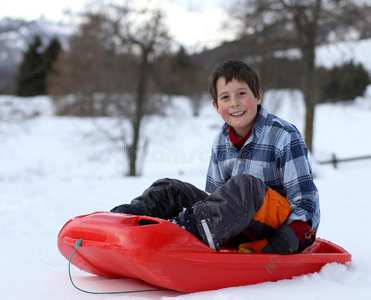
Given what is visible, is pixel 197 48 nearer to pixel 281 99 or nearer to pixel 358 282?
pixel 281 99

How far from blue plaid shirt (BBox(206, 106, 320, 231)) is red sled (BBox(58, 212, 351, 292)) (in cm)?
27

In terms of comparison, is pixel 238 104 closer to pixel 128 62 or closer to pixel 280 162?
pixel 280 162

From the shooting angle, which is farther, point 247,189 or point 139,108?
point 139,108

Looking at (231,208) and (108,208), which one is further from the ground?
(231,208)

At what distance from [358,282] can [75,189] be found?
193 inches

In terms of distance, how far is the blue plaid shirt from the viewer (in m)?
2.03

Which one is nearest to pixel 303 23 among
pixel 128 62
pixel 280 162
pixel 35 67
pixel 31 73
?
pixel 128 62

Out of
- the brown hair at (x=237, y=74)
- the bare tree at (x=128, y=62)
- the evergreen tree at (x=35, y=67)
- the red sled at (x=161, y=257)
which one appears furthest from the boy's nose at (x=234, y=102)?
the evergreen tree at (x=35, y=67)

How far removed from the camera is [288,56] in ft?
30.7

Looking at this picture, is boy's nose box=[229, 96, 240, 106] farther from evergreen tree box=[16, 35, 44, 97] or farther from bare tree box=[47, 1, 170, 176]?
evergreen tree box=[16, 35, 44, 97]

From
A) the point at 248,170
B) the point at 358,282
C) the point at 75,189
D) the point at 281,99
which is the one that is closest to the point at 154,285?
the point at 248,170

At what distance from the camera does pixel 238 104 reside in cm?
225

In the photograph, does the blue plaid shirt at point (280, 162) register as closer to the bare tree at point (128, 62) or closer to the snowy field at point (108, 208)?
the snowy field at point (108, 208)

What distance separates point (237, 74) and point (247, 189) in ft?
2.49
